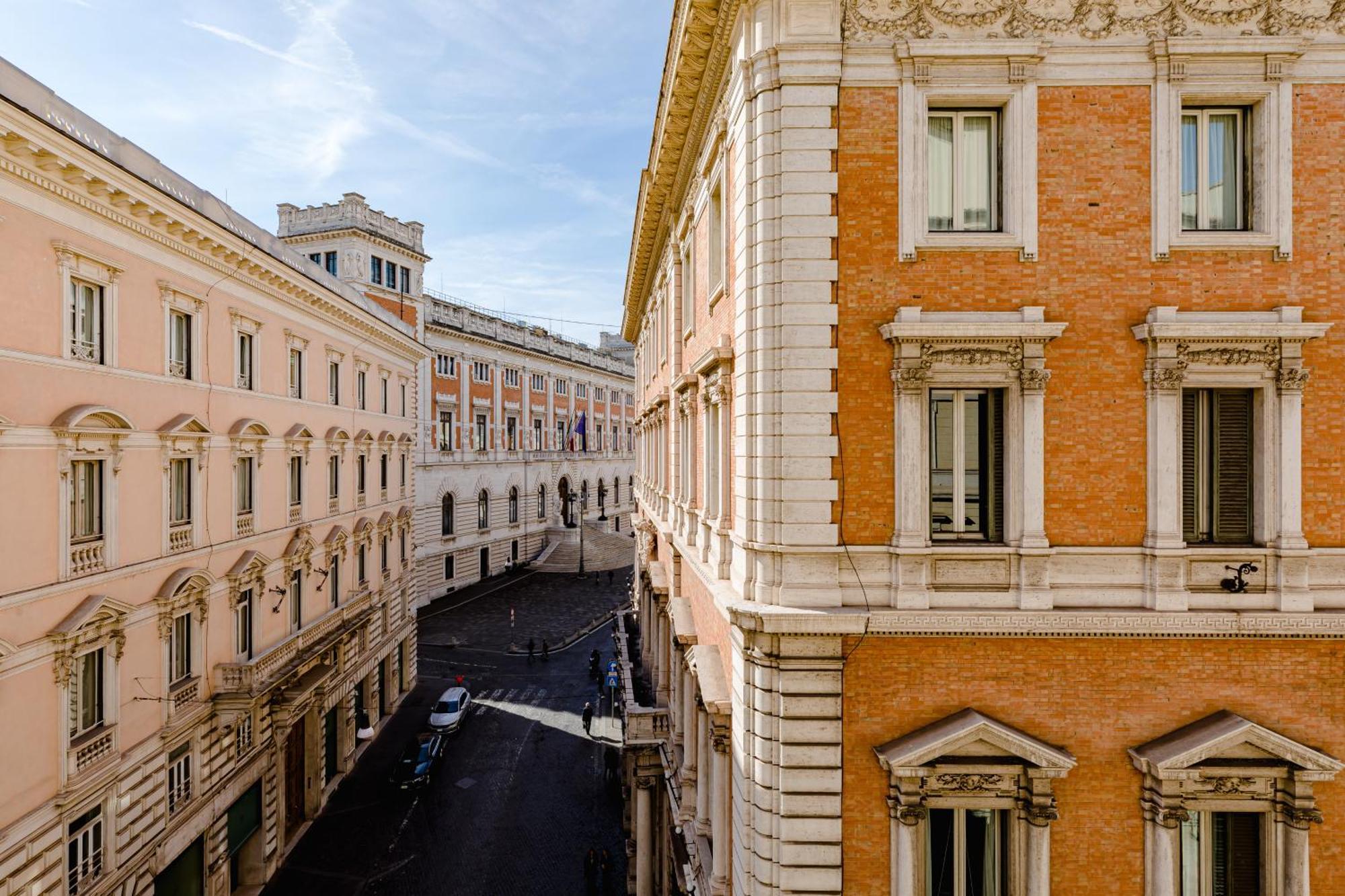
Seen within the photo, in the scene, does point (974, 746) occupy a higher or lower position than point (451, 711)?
higher

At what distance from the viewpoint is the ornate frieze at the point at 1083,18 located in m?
9.98

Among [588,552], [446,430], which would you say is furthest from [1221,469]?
[588,552]

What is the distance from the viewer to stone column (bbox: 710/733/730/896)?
11.8m

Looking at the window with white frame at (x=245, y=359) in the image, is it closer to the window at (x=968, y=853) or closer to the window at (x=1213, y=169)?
the window at (x=968, y=853)

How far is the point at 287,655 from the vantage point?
74.1 feet

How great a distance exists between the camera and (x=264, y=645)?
2234cm

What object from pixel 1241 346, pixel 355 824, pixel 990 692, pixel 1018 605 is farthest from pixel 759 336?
pixel 355 824

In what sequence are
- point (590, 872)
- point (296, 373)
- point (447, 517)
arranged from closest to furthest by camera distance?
1. point (590, 872)
2. point (296, 373)
3. point (447, 517)

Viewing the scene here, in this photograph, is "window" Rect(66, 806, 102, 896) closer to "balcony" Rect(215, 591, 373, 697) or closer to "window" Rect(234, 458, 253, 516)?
"balcony" Rect(215, 591, 373, 697)

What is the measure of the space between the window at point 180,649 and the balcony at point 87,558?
130 inches

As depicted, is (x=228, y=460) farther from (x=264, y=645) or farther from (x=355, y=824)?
(x=355, y=824)

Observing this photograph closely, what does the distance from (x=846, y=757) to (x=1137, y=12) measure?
11637mm

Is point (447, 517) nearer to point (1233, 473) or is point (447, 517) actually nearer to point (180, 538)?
point (180, 538)

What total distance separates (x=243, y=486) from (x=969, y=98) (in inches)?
867
